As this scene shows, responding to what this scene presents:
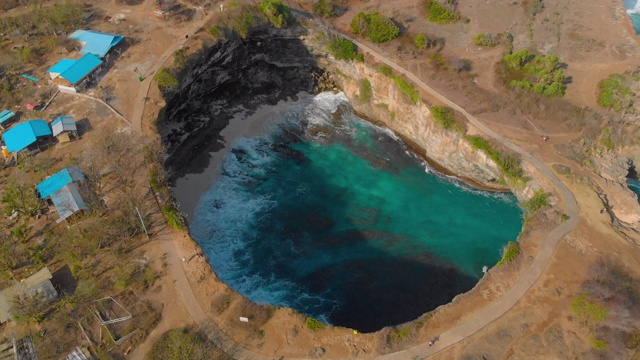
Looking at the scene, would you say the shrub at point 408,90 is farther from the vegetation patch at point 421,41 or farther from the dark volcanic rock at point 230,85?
the dark volcanic rock at point 230,85

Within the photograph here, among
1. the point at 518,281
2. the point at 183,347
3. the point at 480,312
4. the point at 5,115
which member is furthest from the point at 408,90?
the point at 5,115

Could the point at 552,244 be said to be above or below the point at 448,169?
above

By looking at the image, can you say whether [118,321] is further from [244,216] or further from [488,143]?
[488,143]

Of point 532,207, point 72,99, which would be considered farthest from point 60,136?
point 532,207

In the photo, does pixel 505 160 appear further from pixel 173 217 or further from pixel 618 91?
pixel 173 217

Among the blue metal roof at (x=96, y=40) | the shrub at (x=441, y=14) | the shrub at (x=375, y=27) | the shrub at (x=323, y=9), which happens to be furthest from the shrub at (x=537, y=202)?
the blue metal roof at (x=96, y=40)

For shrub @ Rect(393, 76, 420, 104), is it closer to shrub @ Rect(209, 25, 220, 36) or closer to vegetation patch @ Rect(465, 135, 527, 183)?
vegetation patch @ Rect(465, 135, 527, 183)

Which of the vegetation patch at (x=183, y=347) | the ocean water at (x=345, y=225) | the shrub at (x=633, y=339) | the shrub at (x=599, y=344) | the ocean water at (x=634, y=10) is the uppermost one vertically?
the ocean water at (x=634, y=10)
